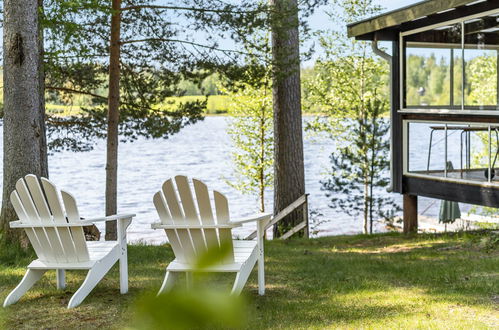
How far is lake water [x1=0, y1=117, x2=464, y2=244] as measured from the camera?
2718cm

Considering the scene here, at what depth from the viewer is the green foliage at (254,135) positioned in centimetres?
2434

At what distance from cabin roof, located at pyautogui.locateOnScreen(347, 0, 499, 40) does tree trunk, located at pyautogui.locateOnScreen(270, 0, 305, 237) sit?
1.94 meters

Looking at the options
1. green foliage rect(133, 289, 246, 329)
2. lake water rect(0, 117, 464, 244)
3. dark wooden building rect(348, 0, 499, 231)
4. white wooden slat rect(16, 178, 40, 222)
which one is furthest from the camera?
lake water rect(0, 117, 464, 244)

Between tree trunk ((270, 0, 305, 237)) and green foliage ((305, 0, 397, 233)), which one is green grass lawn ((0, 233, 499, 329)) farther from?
green foliage ((305, 0, 397, 233))

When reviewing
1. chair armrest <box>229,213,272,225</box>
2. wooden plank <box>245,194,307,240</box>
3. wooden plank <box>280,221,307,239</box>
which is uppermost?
chair armrest <box>229,213,272,225</box>

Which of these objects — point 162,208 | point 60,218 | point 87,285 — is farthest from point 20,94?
point 162,208

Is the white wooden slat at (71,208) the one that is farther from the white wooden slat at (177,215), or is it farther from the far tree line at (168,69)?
the far tree line at (168,69)

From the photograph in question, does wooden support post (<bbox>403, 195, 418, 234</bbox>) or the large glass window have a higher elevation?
the large glass window

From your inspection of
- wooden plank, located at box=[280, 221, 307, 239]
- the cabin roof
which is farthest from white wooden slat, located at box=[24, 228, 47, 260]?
wooden plank, located at box=[280, 221, 307, 239]

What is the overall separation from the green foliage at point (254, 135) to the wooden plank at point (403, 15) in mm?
13657

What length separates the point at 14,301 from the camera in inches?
195

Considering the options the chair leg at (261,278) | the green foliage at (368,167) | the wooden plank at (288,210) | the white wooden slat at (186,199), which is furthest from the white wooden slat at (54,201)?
the green foliage at (368,167)

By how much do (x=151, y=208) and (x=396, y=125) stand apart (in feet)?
72.0

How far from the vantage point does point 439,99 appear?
1002 cm
